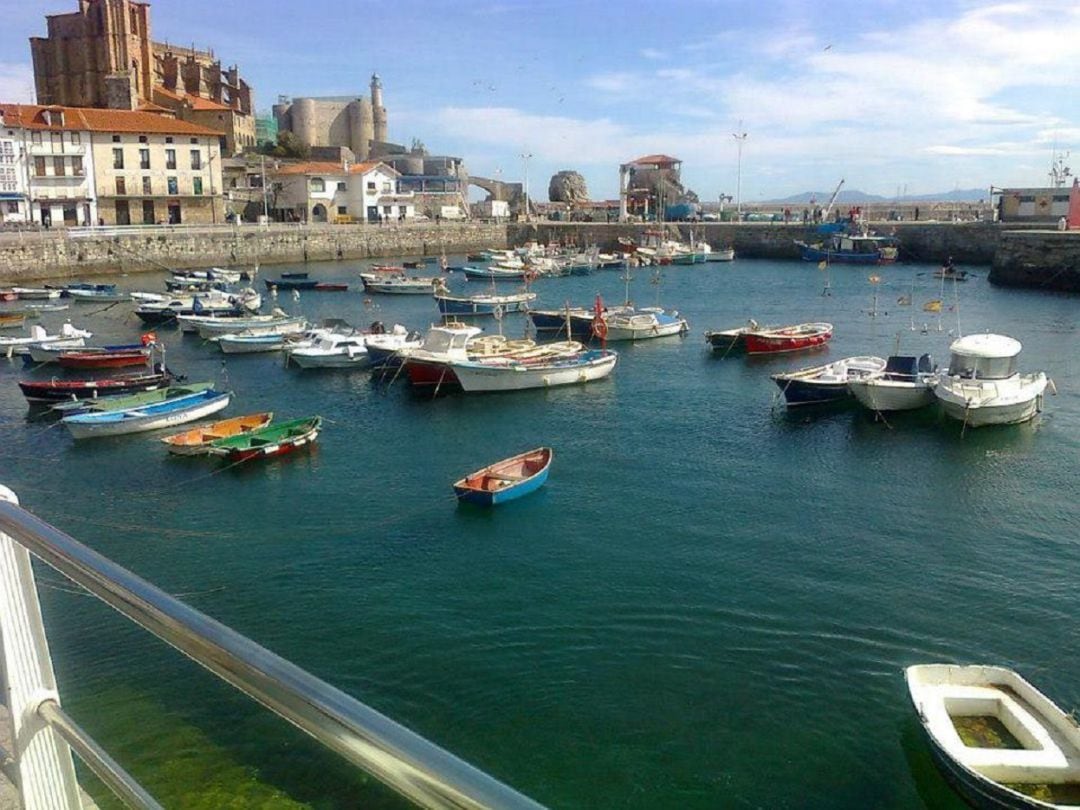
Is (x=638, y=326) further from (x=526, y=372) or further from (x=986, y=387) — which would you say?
(x=986, y=387)

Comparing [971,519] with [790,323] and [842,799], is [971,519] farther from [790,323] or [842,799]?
[790,323]

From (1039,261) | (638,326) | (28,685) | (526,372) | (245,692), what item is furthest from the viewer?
(1039,261)

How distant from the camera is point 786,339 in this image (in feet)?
122

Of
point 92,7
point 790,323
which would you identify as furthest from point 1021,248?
point 92,7

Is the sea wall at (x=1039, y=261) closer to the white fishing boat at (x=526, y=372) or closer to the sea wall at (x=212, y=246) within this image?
the white fishing boat at (x=526, y=372)

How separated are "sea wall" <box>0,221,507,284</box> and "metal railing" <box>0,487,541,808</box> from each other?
63.7 metres

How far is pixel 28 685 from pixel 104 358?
33.8m

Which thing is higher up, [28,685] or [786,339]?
[28,685]

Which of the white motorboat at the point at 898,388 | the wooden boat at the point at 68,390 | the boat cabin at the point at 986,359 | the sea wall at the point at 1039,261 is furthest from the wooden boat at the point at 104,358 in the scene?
the sea wall at the point at 1039,261

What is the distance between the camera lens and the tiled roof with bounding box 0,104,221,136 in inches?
2586

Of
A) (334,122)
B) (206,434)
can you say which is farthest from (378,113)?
(206,434)

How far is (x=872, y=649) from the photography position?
13250 millimetres

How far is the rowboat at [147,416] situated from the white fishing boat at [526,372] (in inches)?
299

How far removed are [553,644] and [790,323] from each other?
117 feet
